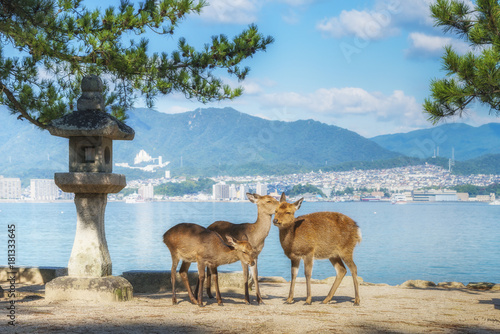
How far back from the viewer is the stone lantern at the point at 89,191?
31.6 ft

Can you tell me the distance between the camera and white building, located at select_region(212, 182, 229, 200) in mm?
139000

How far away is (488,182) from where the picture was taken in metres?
183

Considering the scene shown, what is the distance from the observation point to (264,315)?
26.8 ft

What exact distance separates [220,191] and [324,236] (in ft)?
429

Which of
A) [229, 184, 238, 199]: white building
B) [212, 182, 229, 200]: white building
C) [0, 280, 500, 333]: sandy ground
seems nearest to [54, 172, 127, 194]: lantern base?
[0, 280, 500, 333]: sandy ground

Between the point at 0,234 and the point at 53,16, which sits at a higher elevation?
the point at 53,16

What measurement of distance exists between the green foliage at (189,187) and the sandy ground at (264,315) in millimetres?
132162

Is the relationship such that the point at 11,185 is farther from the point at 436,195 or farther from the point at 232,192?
the point at 436,195

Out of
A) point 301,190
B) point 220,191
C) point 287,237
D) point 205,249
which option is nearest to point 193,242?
point 205,249

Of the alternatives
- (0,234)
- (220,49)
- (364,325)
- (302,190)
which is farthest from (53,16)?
(302,190)

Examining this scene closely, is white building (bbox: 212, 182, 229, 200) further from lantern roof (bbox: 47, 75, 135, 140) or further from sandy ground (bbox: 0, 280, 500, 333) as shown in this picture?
sandy ground (bbox: 0, 280, 500, 333)

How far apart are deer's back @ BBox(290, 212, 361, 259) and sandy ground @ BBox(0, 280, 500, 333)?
80 centimetres

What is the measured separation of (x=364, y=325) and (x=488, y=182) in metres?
187

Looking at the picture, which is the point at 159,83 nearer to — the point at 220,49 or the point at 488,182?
the point at 220,49
